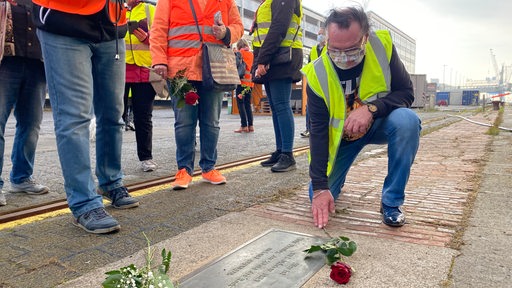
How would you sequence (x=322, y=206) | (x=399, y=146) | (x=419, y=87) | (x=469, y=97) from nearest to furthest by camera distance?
(x=322, y=206) < (x=399, y=146) < (x=419, y=87) < (x=469, y=97)

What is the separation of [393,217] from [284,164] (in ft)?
6.51

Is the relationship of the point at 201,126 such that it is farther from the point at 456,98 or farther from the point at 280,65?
the point at 456,98

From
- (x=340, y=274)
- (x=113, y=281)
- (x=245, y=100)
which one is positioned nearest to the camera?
(x=113, y=281)

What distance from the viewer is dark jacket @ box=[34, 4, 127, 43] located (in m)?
2.43

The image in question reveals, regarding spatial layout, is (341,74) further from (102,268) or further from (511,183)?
(511,183)

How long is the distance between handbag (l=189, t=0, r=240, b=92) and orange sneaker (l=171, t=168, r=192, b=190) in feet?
2.49

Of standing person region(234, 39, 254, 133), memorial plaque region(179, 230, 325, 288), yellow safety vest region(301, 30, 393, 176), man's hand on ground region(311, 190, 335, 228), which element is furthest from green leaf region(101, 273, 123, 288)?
standing person region(234, 39, 254, 133)

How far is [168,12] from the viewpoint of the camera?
3.58 meters

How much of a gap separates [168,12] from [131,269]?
2.57 m

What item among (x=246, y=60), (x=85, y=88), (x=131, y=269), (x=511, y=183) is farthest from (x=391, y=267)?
(x=246, y=60)

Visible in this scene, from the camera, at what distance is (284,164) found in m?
4.43

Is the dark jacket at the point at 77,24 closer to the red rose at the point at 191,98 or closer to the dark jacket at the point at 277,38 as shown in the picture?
the red rose at the point at 191,98

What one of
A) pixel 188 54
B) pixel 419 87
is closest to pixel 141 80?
pixel 188 54

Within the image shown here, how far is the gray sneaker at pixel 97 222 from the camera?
2441 mm
